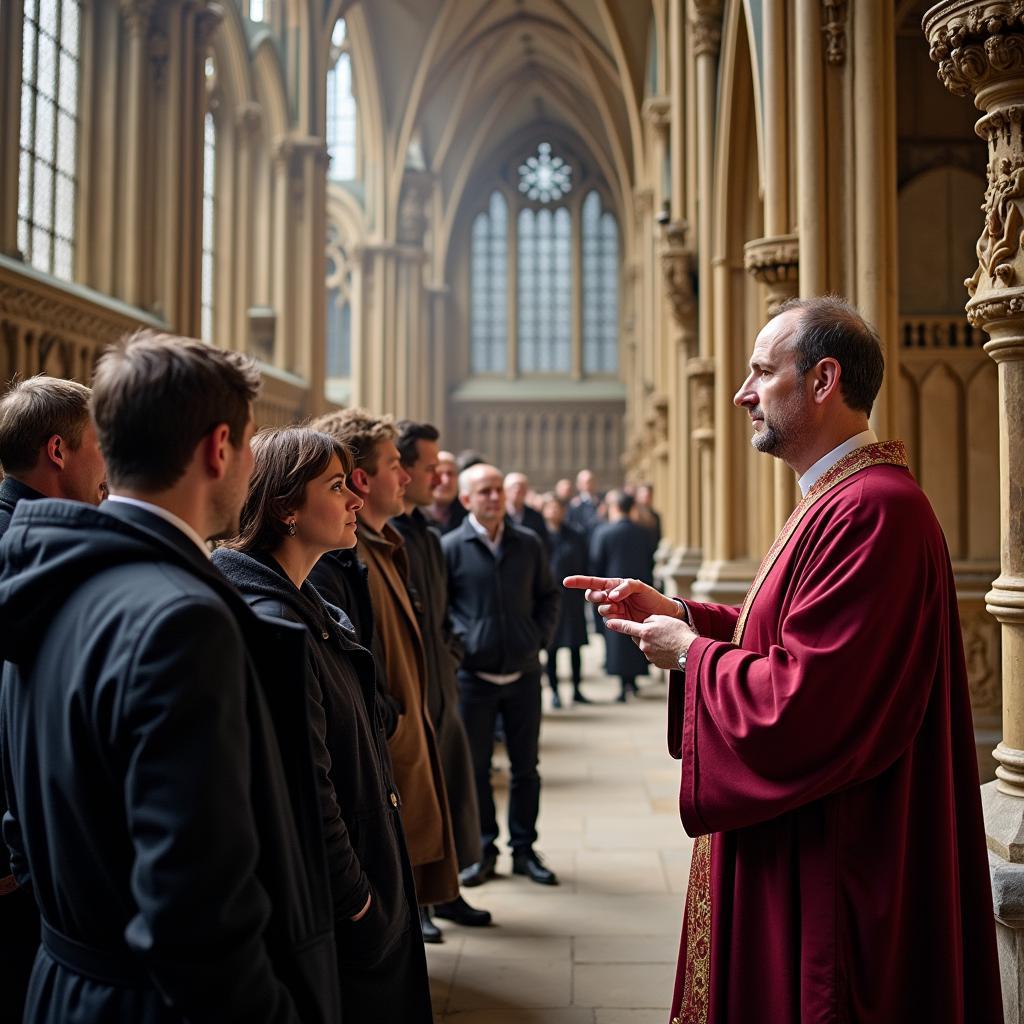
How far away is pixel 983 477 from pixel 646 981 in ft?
12.5

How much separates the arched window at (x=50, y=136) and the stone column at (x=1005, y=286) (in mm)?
8539

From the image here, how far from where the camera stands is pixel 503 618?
5.16m

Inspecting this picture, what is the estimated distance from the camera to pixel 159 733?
1.43m

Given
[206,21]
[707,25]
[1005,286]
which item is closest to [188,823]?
[1005,286]

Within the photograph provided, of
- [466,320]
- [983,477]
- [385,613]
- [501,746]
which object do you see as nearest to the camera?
[385,613]

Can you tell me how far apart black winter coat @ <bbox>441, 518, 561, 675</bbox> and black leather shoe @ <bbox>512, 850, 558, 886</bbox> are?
31.1 inches

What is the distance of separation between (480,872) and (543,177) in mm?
26397

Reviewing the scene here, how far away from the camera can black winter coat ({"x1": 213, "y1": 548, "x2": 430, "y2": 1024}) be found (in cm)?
218

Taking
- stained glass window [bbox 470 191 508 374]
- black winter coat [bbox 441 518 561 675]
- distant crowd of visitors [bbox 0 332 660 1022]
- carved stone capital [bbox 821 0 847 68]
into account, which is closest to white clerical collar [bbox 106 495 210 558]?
distant crowd of visitors [bbox 0 332 660 1022]

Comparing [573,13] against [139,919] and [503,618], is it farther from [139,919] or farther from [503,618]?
[139,919]

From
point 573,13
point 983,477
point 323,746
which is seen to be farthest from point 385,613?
point 573,13

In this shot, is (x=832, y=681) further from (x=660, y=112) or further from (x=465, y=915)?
(x=660, y=112)

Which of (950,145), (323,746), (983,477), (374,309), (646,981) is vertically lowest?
(646,981)

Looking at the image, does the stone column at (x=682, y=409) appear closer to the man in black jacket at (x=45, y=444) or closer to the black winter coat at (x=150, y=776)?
the man in black jacket at (x=45, y=444)
